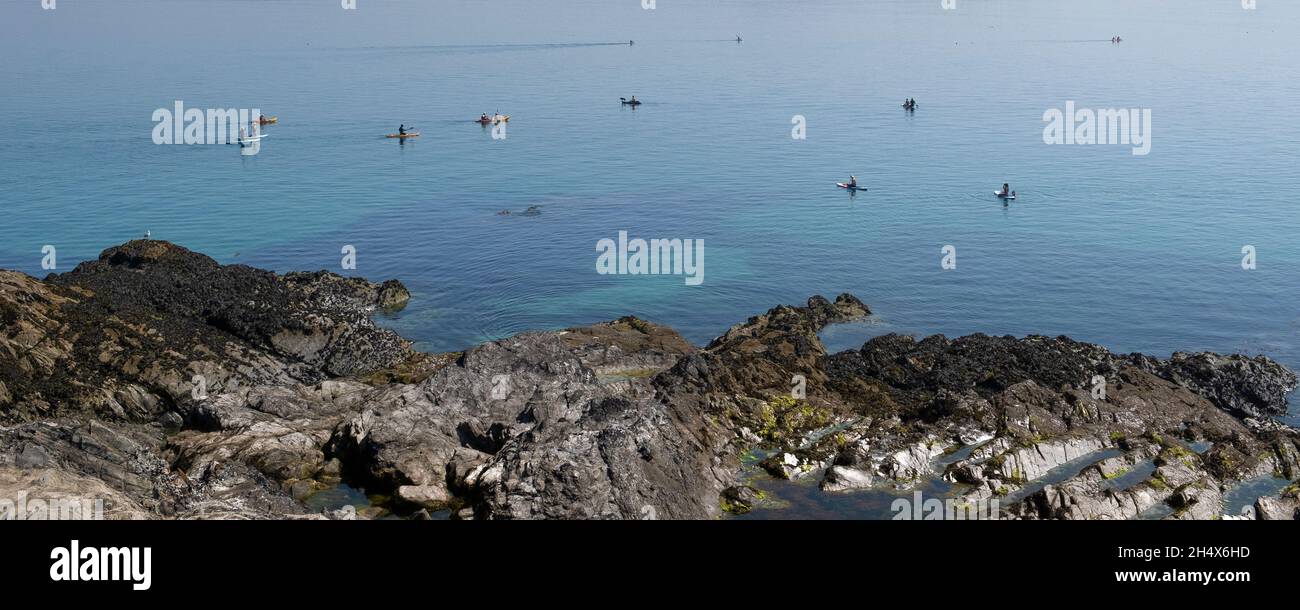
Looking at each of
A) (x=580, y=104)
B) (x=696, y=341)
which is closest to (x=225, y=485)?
(x=696, y=341)

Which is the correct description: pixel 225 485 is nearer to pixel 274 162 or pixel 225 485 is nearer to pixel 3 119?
pixel 274 162

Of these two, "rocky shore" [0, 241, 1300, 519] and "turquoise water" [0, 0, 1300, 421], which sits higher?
"turquoise water" [0, 0, 1300, 421]

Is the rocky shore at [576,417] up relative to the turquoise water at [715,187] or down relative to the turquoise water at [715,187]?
down

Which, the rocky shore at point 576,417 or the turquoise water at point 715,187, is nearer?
the rocky shore at point 576,417

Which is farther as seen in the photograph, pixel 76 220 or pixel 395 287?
pixel 76 220

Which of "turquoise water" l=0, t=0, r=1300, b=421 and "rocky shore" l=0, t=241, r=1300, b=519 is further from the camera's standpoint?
"turquoise water" l=0, t=0, r=1300, b=421
